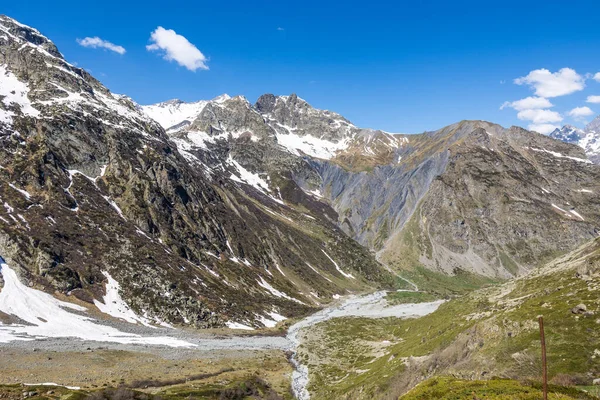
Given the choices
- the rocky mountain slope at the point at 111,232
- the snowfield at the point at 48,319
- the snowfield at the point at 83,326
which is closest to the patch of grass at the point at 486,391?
the snowfield at the point at 83,326

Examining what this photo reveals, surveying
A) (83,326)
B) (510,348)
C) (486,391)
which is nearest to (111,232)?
(83,326)

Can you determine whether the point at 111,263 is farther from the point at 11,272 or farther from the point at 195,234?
the point at 195,234

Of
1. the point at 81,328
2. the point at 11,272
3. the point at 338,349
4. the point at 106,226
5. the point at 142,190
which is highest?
the point at 142,190

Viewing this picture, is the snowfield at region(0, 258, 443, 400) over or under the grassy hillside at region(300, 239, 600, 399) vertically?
under

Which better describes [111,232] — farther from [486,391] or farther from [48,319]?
[486,391]

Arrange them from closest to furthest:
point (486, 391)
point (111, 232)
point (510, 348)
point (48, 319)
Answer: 1. point (486, 391)
2. point (510, 348)
3. point (48, 319)
4. point (111, 232)

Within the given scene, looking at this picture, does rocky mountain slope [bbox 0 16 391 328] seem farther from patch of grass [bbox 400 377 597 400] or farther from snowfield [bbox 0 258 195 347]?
patch of grass [bbox 400 377 597 400]

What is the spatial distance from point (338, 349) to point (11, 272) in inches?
3679

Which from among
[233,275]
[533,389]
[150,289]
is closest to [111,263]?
[150,289]

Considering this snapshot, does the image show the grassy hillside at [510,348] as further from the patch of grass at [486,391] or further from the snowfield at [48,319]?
the snowfield at [48,319]

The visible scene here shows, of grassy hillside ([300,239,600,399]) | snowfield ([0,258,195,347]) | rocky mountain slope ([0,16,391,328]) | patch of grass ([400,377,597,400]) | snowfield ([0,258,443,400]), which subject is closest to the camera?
patch of grass ([400,377,597,400])

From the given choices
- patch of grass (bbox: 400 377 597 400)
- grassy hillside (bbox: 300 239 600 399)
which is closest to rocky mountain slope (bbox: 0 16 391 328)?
grassy hillside (bbox: 300 239 600 399)

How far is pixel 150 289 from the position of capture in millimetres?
126375

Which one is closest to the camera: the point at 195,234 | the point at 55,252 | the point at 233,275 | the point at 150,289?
the point at 55,252
